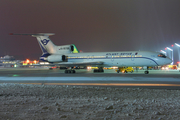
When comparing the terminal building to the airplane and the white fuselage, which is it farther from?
the white fuselage

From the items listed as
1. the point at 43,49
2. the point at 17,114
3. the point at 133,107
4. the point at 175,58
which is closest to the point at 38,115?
the point at 17,114

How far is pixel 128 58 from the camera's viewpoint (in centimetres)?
3152

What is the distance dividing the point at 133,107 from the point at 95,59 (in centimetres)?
2703

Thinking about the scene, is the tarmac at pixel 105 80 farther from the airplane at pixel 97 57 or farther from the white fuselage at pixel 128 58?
the airplane at pixel 97 57

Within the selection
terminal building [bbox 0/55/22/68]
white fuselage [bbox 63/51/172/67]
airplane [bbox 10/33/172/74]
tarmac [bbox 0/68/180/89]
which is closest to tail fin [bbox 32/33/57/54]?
airplane [bbox 10/33/172/74]

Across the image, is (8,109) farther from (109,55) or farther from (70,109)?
(109,55)

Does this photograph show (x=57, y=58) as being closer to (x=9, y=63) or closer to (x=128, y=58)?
(x=128, y=58)

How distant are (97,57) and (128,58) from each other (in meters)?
5.71

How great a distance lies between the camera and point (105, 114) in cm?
636

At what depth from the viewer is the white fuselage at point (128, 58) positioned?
3052cm

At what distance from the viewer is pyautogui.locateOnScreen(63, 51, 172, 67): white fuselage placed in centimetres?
3052

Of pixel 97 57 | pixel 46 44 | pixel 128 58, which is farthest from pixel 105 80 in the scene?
pixel 46 44

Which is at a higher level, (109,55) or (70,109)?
(109,55)

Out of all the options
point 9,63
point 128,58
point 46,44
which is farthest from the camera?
point 9,63
